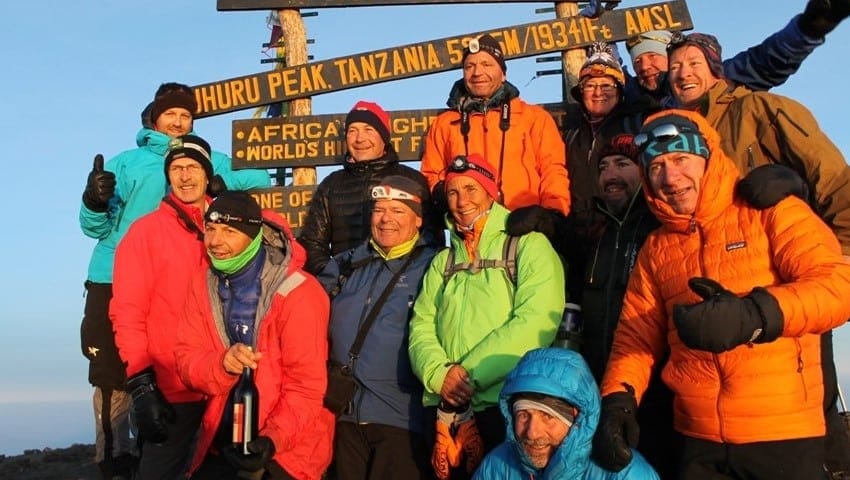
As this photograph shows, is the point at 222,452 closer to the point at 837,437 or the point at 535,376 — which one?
the point at 535,376

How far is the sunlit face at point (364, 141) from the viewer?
20.6 ft

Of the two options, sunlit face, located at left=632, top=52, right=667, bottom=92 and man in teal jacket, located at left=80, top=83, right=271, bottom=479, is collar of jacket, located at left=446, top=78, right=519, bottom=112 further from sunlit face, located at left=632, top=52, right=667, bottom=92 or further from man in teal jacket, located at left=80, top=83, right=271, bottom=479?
man in teal jacket, located at left=80, top=83, right=271, bottom=479

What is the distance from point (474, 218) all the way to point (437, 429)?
1.24m

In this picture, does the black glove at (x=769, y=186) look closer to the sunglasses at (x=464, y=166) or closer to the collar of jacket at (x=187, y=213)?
the sunglasses at (x=464, y=166)

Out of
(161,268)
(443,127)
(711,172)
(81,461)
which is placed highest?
(443,127)

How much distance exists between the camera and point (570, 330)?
475 cm

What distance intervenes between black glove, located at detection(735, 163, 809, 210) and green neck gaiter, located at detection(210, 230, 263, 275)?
2.53 metres

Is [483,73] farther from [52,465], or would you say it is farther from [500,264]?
[52,465]

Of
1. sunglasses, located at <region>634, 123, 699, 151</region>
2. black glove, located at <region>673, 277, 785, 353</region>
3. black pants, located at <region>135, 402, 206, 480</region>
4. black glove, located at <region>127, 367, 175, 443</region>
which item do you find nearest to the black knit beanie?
black glove, located at <region>127, 367, 175, 443</region>

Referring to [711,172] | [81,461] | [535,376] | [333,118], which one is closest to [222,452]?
[535,376]

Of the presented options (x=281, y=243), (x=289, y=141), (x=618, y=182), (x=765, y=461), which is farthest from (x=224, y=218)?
(x=289, y=141)

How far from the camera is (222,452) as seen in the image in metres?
4.57

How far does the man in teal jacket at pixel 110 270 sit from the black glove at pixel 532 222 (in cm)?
261

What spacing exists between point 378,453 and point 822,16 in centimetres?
358
